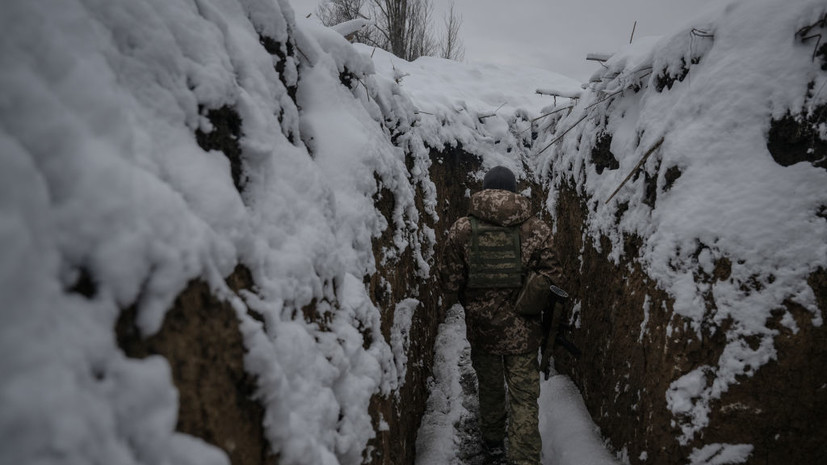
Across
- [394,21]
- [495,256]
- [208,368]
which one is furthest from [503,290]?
[394,21]

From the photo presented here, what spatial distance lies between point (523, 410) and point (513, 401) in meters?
0.09

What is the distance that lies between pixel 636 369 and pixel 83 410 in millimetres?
2415

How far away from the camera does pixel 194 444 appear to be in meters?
0.70

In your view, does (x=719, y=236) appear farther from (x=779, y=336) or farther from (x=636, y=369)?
(x=636, y=369)

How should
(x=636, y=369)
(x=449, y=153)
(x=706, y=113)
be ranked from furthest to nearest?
(x=449, y=153), (x=636, y=369), (x=706, y=113)

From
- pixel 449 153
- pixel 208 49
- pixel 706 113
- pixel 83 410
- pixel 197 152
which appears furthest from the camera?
pixel 449 153

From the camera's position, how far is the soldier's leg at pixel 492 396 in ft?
8.71

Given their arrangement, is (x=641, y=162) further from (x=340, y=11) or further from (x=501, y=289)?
(x=340, y=11)

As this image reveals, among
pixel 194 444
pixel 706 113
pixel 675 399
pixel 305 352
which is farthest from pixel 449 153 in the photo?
pixel 194 444

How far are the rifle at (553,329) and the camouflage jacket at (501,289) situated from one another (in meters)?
0.08

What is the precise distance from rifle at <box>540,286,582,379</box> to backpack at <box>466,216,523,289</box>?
0.88 feet

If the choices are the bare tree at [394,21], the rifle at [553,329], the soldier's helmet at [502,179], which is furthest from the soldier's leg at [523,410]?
the bare tree at [394,21]

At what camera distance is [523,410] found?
2.46 m

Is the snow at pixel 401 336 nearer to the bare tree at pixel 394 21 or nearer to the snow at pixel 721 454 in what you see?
the snow at pixel 721 454
